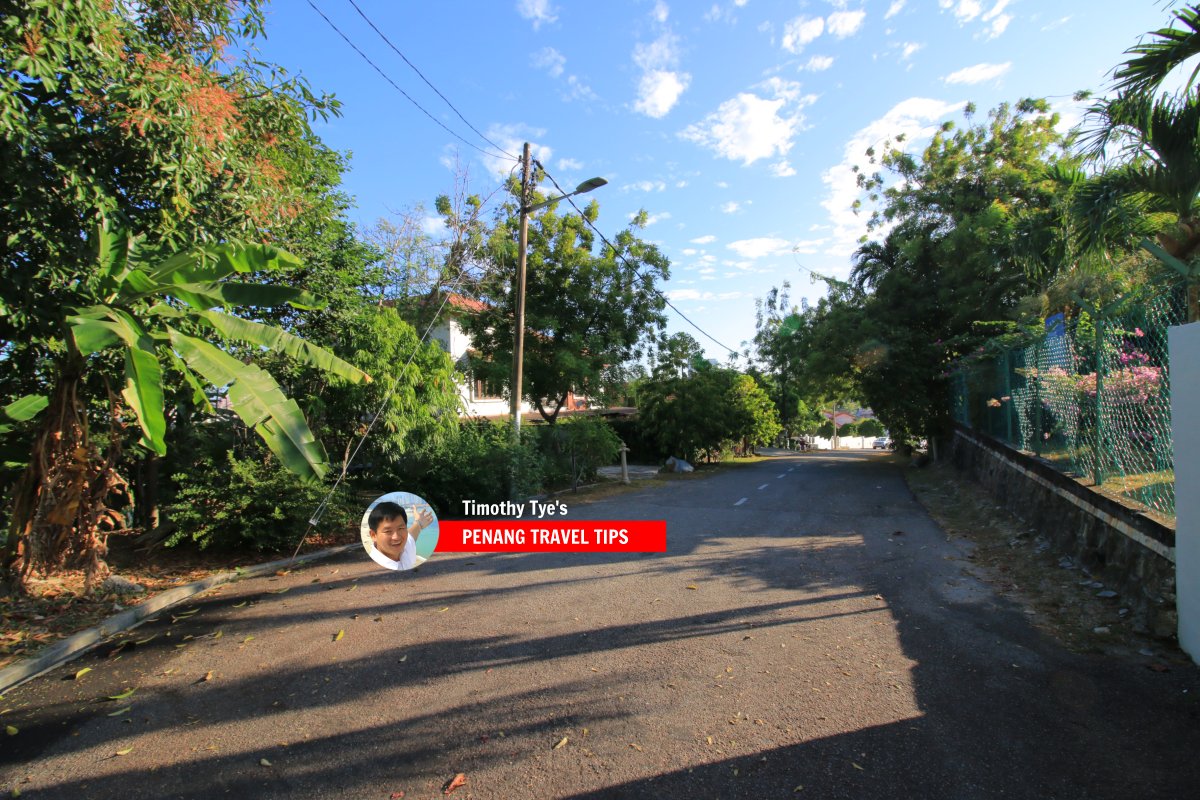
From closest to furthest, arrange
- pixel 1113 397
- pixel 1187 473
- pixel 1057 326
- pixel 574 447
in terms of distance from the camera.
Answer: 1. pixel 1187 473
2. pixel 1113 397
3. pixel 1057 326
4. pixel 574 447

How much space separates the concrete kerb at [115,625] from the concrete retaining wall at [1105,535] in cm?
841

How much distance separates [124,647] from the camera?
5.38m

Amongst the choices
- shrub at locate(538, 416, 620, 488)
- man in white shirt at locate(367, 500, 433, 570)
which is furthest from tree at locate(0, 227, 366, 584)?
shrub at locate(538, 416, 620, 488)

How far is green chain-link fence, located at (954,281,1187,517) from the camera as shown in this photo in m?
5.28

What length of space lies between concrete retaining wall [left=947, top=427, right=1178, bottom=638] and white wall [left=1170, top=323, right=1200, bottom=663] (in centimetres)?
41

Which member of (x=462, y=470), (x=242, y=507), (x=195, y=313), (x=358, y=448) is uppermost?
(x=195, y=313)

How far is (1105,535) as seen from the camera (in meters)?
5.86

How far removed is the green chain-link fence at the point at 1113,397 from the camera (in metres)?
5.28

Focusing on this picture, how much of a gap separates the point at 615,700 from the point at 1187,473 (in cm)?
396

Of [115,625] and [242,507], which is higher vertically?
[242,507]

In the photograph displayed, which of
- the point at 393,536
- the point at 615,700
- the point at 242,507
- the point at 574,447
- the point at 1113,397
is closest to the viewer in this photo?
the point at 615,700

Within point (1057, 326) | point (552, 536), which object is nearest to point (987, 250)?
point (1057, 326)

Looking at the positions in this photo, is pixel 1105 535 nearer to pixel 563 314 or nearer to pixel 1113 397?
pixel 1113 397

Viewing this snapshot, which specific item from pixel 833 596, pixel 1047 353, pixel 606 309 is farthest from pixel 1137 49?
pixel 606 309
